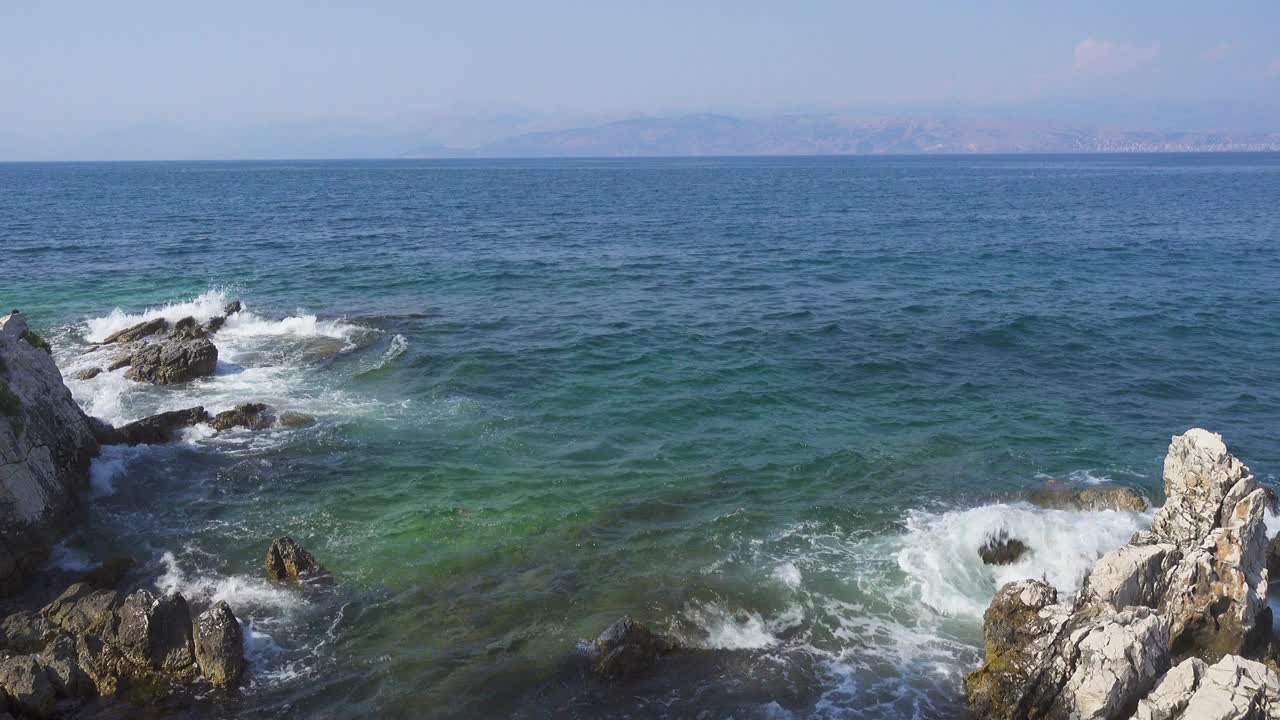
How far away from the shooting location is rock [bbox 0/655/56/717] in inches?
687

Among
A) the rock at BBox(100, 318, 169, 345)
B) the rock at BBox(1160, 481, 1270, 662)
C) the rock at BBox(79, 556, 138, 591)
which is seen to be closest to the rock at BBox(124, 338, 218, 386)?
the rock at BBox(100, 318, 169, 345)

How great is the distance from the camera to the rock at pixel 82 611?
65.1ft

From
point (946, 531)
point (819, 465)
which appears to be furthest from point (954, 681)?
point (819, 465)

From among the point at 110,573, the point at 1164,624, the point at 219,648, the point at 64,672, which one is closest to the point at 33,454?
the point at 110,573

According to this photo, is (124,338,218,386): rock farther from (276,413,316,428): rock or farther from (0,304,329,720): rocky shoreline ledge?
(276,413,316,428): rock

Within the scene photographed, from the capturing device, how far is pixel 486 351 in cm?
4366

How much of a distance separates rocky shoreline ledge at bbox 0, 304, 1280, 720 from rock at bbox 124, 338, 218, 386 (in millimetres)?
13655

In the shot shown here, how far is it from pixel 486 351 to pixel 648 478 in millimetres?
16599

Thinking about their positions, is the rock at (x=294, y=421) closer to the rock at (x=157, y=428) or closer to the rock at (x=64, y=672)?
the rock at (x=157, y=428)

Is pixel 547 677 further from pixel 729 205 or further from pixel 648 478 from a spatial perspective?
pixel 729 205

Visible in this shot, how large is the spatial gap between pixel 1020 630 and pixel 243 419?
27.4 metres

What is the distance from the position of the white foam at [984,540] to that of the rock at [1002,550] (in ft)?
0.43

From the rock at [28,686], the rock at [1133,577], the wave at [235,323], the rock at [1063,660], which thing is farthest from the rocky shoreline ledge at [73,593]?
the rock at [1133,577]

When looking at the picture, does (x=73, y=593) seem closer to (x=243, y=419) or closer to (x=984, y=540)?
(x=243, y=419)
